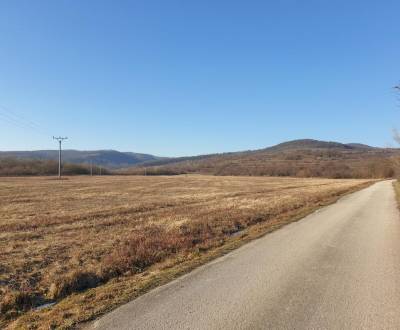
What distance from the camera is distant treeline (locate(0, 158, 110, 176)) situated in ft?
403

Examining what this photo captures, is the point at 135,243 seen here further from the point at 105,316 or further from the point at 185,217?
the point at 185,217

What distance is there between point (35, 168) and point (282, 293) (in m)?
137

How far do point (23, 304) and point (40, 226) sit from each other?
1042 cm

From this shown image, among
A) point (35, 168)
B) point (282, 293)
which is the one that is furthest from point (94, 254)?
point (35, 168)

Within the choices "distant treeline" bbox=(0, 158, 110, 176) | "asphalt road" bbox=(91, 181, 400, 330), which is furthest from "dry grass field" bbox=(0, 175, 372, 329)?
"distant treeline" bbox=(0, 158, 110, 176)

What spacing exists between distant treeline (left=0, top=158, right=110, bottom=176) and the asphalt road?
121 metres

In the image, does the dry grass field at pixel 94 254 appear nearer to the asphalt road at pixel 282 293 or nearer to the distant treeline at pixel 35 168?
the asphalt road at pixel 282 293

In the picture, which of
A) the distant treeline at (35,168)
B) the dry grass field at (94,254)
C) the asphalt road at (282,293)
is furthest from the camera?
the distant treeline at (35,168)

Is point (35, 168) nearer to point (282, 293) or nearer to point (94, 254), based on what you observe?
point (94, 254)

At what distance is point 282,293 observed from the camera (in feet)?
24.4

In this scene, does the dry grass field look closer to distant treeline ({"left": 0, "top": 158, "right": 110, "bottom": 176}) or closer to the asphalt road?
the asphalt road

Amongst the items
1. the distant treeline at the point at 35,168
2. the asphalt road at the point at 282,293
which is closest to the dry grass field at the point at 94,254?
the asphalt road at the point at 282,293

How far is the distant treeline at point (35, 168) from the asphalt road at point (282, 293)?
396 feet

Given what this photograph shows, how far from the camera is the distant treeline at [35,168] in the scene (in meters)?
123
